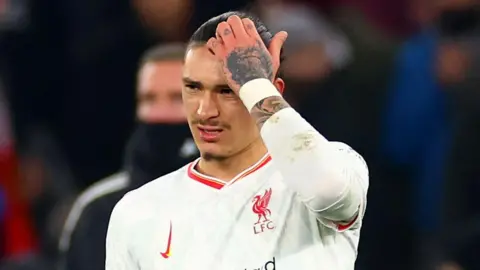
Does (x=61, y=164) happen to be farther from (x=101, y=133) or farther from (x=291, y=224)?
(x=291, y=224)

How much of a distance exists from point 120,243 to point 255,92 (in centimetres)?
53

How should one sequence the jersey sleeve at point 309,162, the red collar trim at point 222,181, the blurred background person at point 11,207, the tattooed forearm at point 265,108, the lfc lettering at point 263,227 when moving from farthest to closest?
the blurred background person at point 11,207 < the red collar trim at point 222,181 < the lfc lettering at point 263,227 < the tattooed forearm at point 265,108 < the jersey sleeve at point 309,162

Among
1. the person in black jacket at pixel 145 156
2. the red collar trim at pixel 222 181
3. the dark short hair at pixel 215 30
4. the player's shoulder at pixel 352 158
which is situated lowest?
the person in black jacket at pixel 145 156

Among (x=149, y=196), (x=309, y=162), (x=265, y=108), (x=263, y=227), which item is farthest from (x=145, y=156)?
(x=309, y=162)

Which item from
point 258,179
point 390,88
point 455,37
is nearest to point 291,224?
point 258,179

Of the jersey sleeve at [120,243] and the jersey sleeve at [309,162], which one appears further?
the jersey sleeve at [120,243]

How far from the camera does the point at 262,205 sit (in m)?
3.51

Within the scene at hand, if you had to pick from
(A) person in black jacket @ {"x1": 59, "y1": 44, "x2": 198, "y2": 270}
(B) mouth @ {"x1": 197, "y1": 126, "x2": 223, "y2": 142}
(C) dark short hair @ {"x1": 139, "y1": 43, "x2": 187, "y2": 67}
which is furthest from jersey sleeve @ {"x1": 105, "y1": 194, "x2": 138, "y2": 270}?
(C) dark short hair @ {"x1": 139, "y1": 43, "x2": 187, "y2": 67}

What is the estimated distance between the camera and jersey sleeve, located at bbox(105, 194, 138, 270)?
3.56 m

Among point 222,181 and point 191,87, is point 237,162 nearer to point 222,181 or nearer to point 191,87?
point 222,181

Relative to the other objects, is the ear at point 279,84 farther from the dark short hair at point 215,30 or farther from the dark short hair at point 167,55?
the dark short hair at point 167,55

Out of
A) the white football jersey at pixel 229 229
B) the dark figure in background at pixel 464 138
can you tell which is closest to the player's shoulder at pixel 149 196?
the white football jersey at pixel 229 229

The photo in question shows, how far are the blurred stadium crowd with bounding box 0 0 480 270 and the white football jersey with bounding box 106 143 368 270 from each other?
76.8 inches

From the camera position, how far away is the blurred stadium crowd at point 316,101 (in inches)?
253
